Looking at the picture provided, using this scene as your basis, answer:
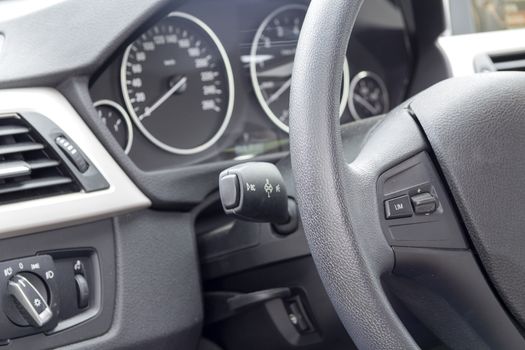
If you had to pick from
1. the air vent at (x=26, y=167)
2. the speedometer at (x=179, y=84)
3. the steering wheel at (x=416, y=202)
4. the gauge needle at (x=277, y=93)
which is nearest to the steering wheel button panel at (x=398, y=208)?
the steering wheel at (x=416, y=202)

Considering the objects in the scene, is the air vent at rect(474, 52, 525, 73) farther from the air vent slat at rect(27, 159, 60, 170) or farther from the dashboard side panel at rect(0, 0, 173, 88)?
the air vent slat at rect(27, 159, 60, 170)

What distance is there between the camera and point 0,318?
89 cm

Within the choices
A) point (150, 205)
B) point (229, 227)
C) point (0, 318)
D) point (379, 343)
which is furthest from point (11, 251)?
point (379, 343)

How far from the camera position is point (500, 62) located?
4.42ft

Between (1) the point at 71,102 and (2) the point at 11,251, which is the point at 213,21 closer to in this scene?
(1) the point at 71,102

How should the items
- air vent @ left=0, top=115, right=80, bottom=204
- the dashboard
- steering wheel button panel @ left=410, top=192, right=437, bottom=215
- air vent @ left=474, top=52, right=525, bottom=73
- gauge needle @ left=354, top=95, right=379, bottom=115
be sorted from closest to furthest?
steering wheel button panel @ left=410, top=192, right=437, bottom=215
air vent @ left=0, top=115, right=80, bottom=204
the dashboard
air vent @ left=474, top=52, right=525, bottom=73
gauge needle @ left=354, top=95, right=379, bottom=115

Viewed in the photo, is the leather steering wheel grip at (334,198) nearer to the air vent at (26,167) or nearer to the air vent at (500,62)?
the air vent at (26,167)

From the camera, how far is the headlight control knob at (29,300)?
0.88 m

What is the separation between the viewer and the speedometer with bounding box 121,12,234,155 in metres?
1.20

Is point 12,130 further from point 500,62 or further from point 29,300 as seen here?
point 500,62

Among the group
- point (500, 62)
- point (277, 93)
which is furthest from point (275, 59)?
point (500, 62)

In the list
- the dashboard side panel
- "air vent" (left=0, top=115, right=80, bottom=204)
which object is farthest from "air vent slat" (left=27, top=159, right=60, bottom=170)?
the dashboard side panel

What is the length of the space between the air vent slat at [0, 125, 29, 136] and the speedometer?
0.84 ft

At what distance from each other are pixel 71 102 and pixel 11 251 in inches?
8.2
